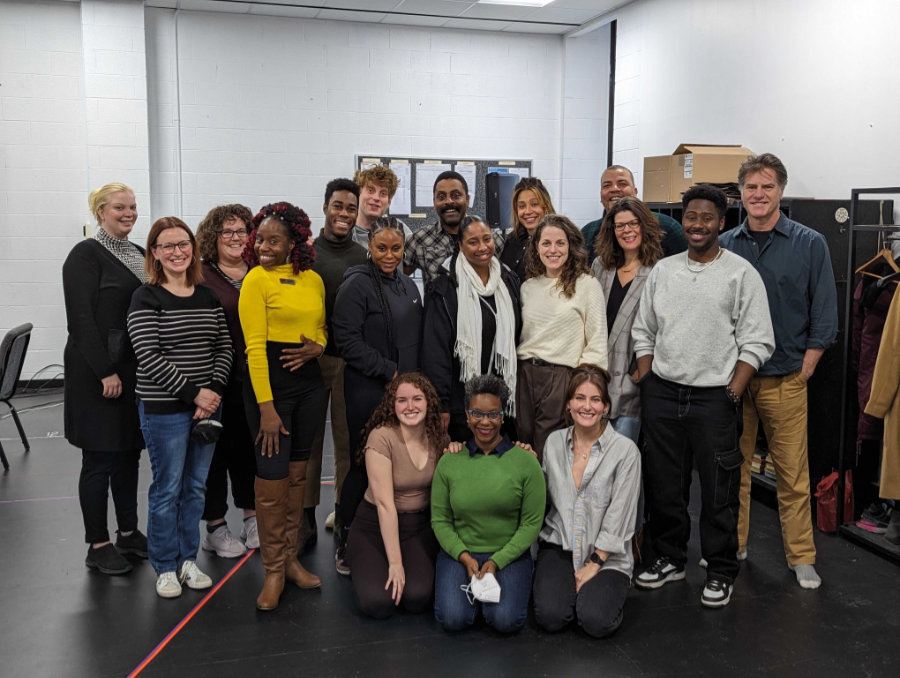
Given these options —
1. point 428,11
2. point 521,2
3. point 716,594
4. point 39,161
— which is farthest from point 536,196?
point 39,161

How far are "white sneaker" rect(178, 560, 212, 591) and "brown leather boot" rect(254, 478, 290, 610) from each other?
0.87 ft

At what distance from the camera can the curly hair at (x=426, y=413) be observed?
10.6 feet

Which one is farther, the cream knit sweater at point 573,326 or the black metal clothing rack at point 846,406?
the black metal clothing rack at point 846,406

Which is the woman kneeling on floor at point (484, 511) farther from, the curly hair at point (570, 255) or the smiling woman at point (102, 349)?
the smiling woman at point (102, 349)

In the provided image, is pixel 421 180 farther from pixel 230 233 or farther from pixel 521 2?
pixel 230 233

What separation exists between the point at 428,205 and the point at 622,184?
12.7 ft

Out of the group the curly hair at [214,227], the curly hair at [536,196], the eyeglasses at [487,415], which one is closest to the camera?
the eyeglasses at [487,415]

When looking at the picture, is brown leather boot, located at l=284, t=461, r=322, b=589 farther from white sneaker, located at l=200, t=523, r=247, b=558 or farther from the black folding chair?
the black folding chair

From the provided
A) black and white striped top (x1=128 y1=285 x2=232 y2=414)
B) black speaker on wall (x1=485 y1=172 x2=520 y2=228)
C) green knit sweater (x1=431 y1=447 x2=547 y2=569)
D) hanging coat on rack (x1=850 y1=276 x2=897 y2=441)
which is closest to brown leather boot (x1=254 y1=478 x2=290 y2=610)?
black and white striped top (x1=128 y1=285 x2=232 y2=414)

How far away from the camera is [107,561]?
3.56 meters

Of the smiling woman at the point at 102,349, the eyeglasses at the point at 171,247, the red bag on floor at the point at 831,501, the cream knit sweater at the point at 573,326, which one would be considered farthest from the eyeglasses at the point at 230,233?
the red bag on floor at the point at 831,501

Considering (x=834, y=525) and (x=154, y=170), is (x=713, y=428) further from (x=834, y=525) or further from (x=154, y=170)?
(x=154, y=170)

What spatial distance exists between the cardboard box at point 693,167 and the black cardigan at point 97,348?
3.19 meters

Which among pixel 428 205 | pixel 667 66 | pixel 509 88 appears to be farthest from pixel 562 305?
pixel 509 88
